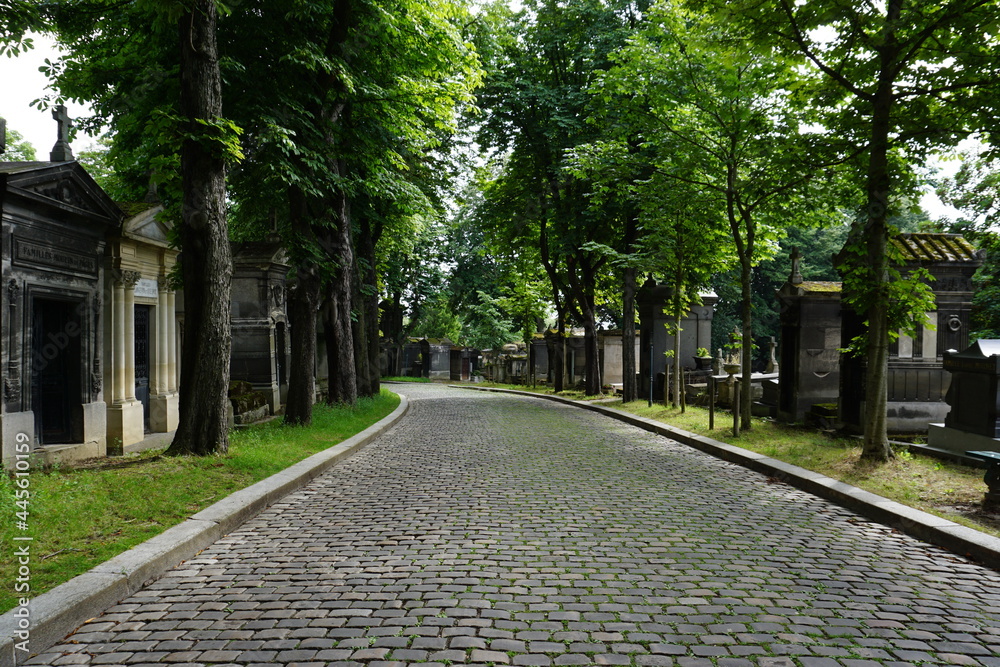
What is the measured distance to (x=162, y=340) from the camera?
1378 cm

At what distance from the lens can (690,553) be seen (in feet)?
17.3

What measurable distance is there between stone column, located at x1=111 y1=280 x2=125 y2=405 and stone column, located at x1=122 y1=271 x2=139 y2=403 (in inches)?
4.7

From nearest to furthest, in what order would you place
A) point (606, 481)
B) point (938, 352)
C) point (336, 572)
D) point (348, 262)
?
point (336, 572) → point (606, 481) → point (938, 352) → point (348, 262)

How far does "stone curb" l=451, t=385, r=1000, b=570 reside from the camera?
17.7ft

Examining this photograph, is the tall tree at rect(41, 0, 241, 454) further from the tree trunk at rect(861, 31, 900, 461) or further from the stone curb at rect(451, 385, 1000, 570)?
the tree trunk at rect(861, 31, 900, 461)

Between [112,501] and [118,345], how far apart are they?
22.4 ft

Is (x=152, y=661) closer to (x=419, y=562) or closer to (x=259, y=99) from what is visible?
(x=419, y=562)

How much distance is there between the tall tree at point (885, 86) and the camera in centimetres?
822

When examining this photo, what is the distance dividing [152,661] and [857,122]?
10.1 metres

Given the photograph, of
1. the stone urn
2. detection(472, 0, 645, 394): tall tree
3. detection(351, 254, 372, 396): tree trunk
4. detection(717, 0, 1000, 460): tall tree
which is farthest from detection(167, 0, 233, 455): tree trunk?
the stone urn

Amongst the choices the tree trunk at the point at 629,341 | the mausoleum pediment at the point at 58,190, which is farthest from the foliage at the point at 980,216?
the mausoleum pediment at the point at 58,190

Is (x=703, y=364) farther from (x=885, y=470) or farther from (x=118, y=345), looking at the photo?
(x=118, y=345)

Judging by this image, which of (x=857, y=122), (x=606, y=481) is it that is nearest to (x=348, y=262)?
(x=606, y=481)

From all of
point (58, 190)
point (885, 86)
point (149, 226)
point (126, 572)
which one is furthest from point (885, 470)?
point (149, 226)
